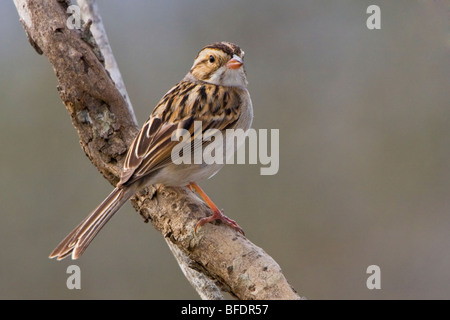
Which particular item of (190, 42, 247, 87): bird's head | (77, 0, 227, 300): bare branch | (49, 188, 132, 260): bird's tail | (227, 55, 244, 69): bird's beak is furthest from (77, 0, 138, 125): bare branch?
(49, 188, 132, 260): bird's tail

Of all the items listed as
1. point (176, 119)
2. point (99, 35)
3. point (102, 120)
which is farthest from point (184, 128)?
point (99, 35)

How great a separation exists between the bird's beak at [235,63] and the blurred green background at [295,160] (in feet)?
8.66

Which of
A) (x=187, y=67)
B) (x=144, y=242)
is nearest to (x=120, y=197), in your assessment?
(x=144, y=242)

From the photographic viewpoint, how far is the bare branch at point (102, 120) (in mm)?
3651

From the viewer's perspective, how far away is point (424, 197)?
6953mm

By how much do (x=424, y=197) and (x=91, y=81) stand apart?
4.39m

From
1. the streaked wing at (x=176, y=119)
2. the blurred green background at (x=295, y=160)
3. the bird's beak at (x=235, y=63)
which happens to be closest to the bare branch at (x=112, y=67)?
the streaked wing at (x=176, y=119)

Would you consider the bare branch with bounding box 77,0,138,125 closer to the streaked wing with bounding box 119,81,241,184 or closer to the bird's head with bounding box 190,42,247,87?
the streaked wing with bounding box 119,81,241,184

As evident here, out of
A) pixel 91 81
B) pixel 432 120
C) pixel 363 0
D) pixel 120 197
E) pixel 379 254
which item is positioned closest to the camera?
pixel 120 197

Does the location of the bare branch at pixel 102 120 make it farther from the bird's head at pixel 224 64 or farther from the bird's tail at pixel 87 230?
the bird's head at pixel 224 64

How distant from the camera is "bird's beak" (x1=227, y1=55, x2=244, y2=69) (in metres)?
4.24

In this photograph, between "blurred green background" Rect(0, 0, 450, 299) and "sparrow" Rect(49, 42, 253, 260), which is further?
"blurred green background" Rect(0, 0, 450, 299)

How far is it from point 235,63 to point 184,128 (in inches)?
25.6

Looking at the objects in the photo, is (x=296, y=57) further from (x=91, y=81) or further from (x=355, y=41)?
(x=91, y=81)
